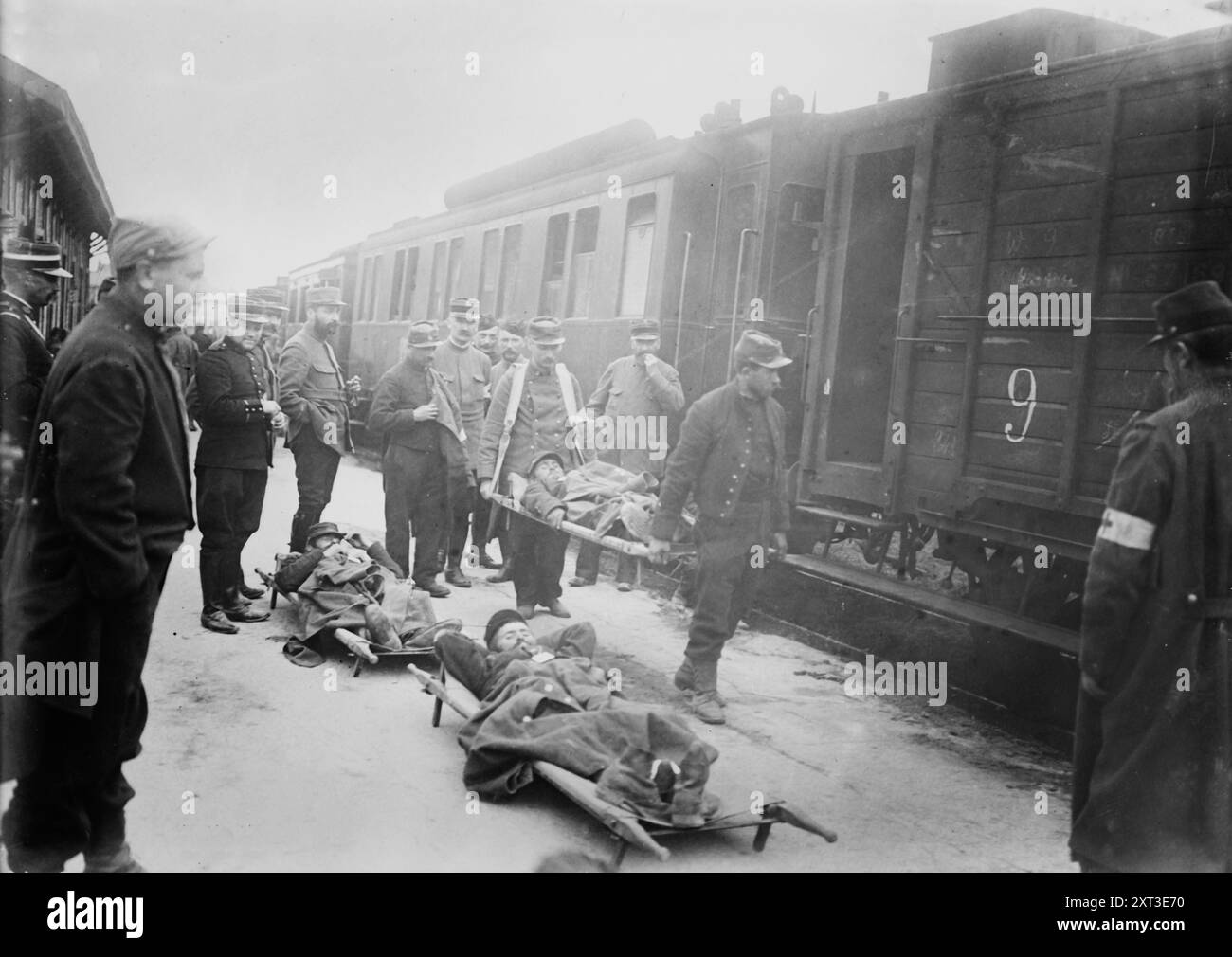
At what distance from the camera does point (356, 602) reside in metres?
5.75

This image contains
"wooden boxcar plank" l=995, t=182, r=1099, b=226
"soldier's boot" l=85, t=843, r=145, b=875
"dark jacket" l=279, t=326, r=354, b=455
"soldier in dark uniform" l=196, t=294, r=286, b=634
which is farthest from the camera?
"dark jacket" l=279, t=326, r=354, b=455

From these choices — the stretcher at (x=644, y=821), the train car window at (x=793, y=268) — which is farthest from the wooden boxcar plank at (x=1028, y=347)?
the stretcher at (x=644, y=821)

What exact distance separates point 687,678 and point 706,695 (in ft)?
0.50

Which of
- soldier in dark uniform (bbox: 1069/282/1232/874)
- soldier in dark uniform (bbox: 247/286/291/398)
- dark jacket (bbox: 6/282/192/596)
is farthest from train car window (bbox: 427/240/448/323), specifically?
soldier in dark uniform (bbox: 1069/282/1232/874)

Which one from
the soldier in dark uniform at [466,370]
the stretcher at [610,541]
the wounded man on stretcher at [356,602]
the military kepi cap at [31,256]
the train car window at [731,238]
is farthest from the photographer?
the soldier in dark uniform at [466,370]

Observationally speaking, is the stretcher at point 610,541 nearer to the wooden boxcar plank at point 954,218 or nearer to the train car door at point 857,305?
the train car door at point 857,305

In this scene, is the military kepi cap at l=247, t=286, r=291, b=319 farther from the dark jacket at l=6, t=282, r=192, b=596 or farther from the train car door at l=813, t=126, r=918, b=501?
the train car door at l=813, t=126, r=918, b=501

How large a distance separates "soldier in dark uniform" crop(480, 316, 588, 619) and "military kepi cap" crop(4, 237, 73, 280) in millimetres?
3357

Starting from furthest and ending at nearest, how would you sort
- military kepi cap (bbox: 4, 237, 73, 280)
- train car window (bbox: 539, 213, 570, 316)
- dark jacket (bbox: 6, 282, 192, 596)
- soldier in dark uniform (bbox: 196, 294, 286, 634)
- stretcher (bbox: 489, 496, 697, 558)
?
train car window (bbox: 539, 213, 570, 316)
soldier in dark uniform (bbox: 196, 294, 286, 634)
stretcher (bbox: 489, 496, 697, 558)
military kepi cap (bbox: 4, 237, 73, 280)
dark jacket (bbox: 6, 282, 192, 596)

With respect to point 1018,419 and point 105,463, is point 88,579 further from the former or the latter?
point 1018,419

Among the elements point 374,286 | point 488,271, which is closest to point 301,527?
point 488,271

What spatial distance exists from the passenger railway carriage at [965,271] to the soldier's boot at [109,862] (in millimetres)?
4082

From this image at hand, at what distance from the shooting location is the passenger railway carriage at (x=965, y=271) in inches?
185

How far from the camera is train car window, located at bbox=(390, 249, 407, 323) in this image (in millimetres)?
13555
